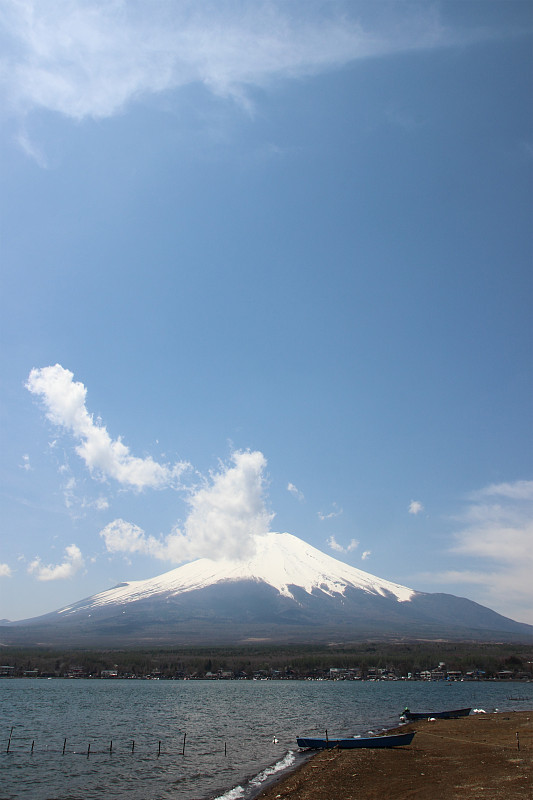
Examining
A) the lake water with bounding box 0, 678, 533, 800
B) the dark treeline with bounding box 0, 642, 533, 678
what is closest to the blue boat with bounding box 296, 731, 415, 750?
the lake water with bounding box 0, 678, 533, 800

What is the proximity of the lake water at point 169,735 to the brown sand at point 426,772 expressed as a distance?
2.99 m

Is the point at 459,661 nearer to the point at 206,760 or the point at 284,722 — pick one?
the point at 284,722

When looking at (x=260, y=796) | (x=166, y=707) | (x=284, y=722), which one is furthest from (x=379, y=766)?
(x=166, y=707)

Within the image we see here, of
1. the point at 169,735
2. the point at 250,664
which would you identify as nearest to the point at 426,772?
the point at 169,735

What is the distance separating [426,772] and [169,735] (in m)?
26.9

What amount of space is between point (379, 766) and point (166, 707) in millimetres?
49549

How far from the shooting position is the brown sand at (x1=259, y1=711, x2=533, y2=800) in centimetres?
2445

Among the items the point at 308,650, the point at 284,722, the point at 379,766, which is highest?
the point at 379,766

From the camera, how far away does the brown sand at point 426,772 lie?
24.5m

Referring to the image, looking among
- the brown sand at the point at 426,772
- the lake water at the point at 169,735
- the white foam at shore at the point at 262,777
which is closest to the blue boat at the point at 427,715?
the lake water at the point at 169,735

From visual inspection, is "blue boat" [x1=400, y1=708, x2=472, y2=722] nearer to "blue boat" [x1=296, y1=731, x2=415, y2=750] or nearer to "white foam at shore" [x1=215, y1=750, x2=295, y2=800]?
"blue boat" [x1=296, y1=731, x2=415, y2=750]

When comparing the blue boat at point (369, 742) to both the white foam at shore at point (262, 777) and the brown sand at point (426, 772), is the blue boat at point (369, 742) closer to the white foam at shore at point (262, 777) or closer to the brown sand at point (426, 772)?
the brown sand at point (426, 772)

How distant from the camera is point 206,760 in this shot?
119 feet

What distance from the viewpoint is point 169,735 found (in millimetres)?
47188
